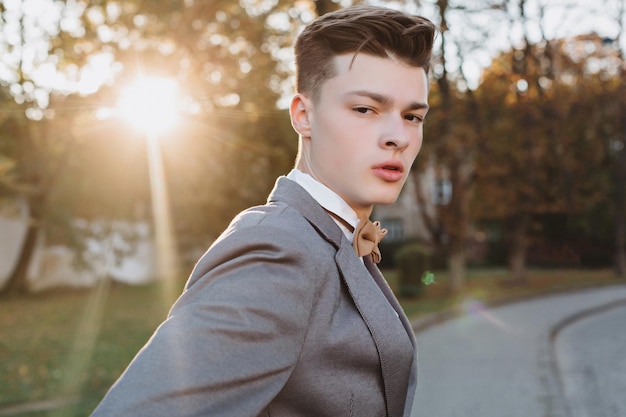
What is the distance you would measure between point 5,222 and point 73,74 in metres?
19.3

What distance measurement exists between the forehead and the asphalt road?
628cm

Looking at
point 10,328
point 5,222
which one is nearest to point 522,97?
point 10,328

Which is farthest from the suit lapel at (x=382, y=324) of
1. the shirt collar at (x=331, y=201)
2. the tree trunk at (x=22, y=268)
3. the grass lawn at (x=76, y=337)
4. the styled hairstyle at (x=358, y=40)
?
the tree trunk at (x=22, y=268)

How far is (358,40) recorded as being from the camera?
162 cm

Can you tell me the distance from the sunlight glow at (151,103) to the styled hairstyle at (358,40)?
16.2 meters

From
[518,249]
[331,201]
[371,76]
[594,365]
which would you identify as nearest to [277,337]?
A: [331,201]

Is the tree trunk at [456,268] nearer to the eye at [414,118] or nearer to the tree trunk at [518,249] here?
the tree trunk at [518,249]

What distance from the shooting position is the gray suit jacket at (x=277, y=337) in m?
1.20

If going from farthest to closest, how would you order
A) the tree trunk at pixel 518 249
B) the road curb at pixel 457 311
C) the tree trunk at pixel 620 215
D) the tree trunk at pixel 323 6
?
the tree trunk at pixel 620 215
the tree trunk at pixel 518 249
the tree trunk at pixel 323 6
the road curb at pixel 457 311

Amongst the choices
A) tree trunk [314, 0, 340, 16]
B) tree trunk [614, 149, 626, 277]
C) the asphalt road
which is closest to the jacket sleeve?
the asphalt road

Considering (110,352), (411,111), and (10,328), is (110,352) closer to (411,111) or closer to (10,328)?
(10,328)

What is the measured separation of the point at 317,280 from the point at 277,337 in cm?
16

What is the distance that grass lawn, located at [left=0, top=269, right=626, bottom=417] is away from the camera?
30.1 feet

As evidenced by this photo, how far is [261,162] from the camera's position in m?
25.1
